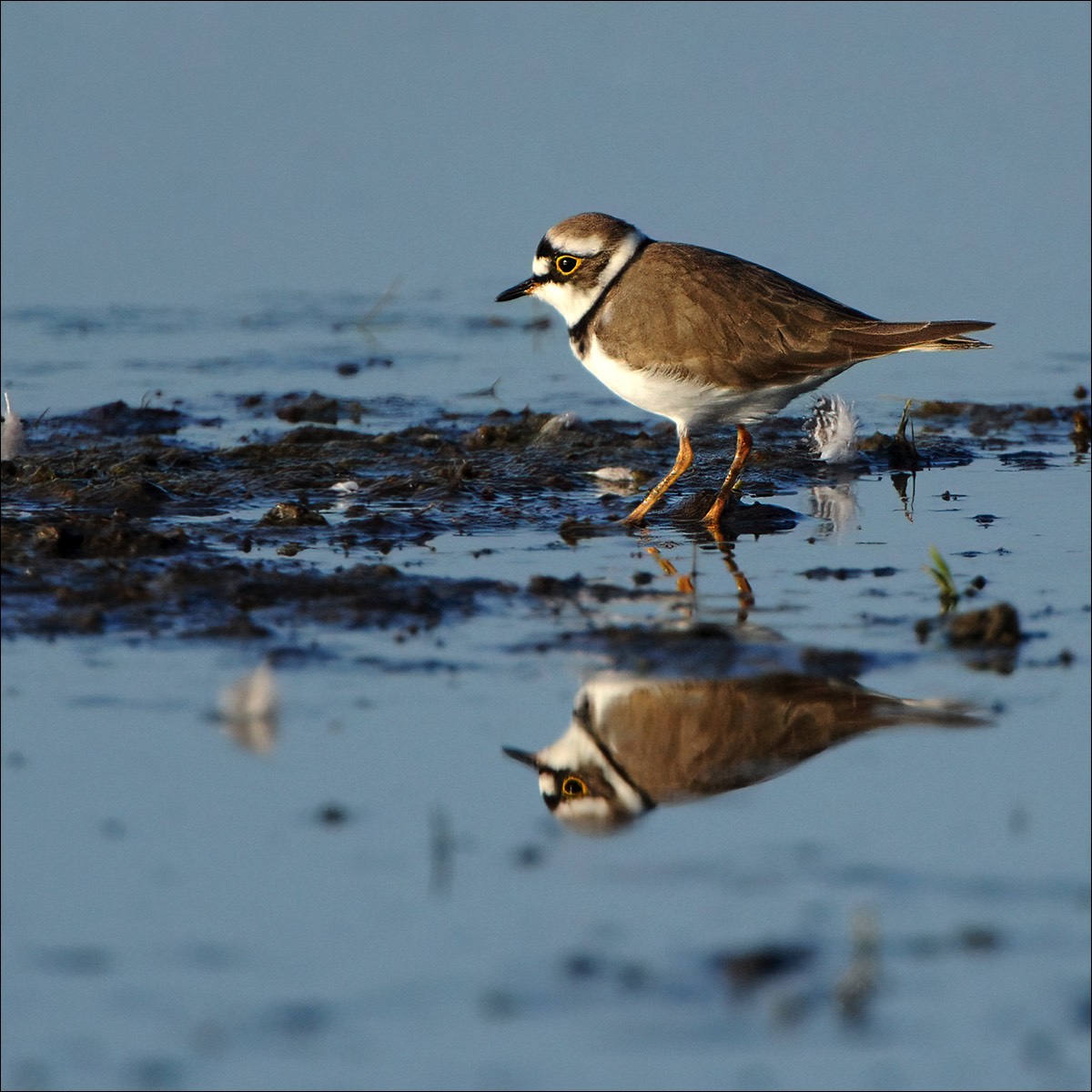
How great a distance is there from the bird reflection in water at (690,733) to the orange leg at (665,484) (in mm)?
2298

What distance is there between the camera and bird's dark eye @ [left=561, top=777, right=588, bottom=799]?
435 centimetres

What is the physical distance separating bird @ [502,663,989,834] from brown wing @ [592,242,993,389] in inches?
95.3

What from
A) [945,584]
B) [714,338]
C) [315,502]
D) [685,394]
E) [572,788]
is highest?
[714,338]

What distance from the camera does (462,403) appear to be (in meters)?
10.2

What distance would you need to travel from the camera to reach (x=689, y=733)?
15.2 ft

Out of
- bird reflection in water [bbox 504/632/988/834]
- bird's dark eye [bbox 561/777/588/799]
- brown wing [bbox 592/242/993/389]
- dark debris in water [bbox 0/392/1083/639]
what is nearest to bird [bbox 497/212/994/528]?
brown wing [bbox 592/242/993/389]

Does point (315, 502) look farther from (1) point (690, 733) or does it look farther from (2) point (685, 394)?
(1) point (690, 733)

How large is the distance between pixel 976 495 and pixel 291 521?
3163 millimetres

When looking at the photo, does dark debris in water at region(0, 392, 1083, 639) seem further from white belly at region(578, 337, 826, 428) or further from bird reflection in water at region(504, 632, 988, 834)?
bird reflection in water at region(504, 632, 988, 834)

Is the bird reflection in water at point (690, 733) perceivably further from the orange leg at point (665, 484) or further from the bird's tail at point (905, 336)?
the bird's tail at point (905, 336)

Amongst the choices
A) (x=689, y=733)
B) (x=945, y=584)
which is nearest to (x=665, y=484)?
(x=945, y=584)

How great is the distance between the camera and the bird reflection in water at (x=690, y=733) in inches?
172

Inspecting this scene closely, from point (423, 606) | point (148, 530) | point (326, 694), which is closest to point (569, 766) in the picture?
point (326, 694)

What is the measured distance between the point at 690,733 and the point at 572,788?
409mm
